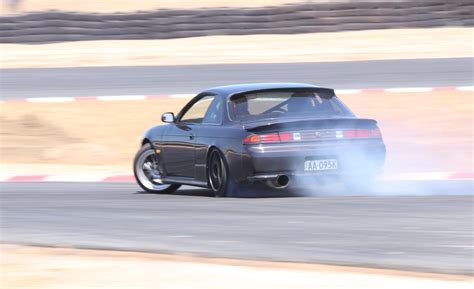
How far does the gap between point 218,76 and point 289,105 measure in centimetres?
1310

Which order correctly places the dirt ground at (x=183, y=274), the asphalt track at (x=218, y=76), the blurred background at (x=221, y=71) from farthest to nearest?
the asphalt track at (x=218, y=76)
the blurred background at (x=221, y=71)
the dirt ground at (x=183, y=274)

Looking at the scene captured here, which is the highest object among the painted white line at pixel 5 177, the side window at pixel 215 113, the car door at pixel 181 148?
the side window at pixel 215 113

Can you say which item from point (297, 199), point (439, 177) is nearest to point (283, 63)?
point (439, 177)

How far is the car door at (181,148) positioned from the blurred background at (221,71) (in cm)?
134

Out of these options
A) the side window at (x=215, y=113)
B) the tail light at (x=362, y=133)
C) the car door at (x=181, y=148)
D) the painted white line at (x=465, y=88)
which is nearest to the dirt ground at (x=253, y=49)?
the painted white line at (x=465, y=88)

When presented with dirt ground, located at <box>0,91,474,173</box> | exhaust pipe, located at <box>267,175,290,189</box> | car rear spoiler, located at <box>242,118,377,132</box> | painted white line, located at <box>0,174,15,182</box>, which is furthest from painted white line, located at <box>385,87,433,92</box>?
exhaust pipe, located at <box>267,175,290,189</box>

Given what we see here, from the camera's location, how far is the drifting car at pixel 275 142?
1059 centimetres

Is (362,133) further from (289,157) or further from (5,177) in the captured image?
(5,177)

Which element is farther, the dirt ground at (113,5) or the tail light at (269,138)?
the dirt ground at (113,5)

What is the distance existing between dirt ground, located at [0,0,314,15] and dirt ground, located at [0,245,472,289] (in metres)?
34.7

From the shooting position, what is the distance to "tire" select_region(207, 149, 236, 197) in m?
10.8

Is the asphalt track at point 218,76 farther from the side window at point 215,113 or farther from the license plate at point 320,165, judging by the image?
the license plate at point 320,165

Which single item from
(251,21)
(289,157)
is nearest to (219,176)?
(289,157)

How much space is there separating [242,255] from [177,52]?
2113 centimetres
